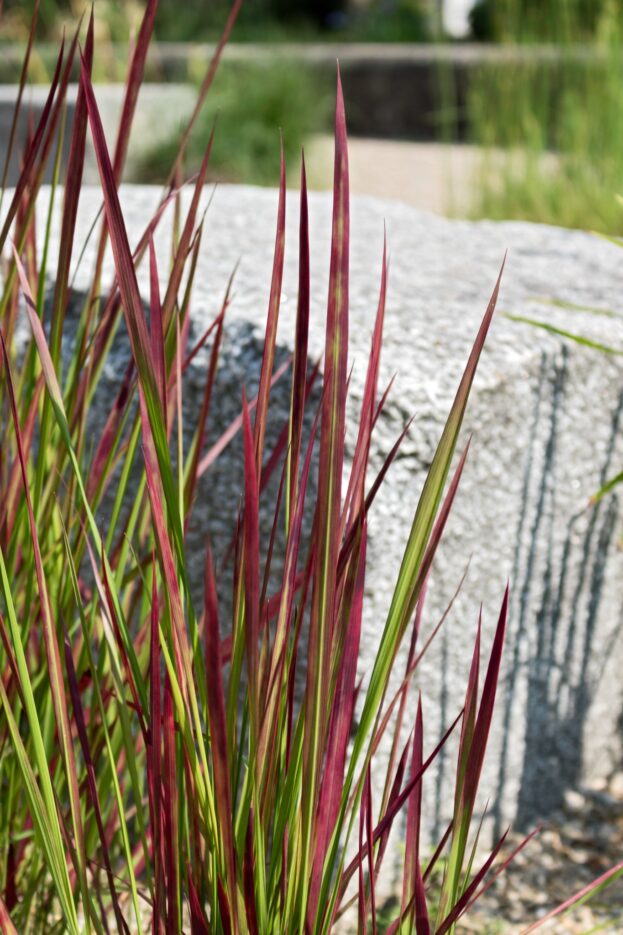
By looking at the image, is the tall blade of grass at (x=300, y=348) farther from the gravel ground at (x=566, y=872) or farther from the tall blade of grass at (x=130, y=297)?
the gravel ground at (x=566, y=872)

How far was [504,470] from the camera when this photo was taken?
1.40 m

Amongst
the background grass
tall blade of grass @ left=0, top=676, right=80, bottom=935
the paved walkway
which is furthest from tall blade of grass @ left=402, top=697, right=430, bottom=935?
the background grass

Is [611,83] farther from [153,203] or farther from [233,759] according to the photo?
[233,759]

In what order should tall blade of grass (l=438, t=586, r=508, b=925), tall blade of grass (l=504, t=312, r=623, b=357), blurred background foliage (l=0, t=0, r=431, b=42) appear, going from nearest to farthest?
tall blade of grass (l=438, t=586, r=508, b=925) → tall blade of grass (l=504, t=312, r=623, b=357) → blurred background foliage (l=0, t=0, r=431, b=42)

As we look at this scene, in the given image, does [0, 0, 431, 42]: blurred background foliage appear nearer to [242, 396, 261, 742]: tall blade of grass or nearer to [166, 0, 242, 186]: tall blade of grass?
[166, 0, 242, 186]: tall blade of grass

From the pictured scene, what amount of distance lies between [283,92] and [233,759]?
5.87 metres

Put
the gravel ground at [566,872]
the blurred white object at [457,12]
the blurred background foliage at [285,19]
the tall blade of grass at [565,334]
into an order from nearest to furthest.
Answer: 1. the tall blade of grass at [565,334]
2. the gravel ground at [566,872]
3. the blurred background foliage at [285,19]
4. the blurred white object at [457,12]

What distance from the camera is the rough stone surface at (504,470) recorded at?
130 cm

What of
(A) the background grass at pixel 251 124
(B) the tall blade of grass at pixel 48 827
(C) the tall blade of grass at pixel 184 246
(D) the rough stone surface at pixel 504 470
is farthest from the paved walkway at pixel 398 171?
(B) the tall blade of grass at pixel 48 827

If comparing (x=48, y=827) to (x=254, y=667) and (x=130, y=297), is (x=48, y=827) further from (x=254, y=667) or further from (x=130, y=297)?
(x=130, y=297)

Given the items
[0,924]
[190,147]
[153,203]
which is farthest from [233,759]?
[190,147]

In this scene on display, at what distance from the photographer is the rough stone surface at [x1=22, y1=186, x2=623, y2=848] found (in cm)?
130

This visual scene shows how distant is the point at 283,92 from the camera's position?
241 inches

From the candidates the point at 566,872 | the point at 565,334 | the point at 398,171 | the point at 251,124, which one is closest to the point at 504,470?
the point at 565,334
